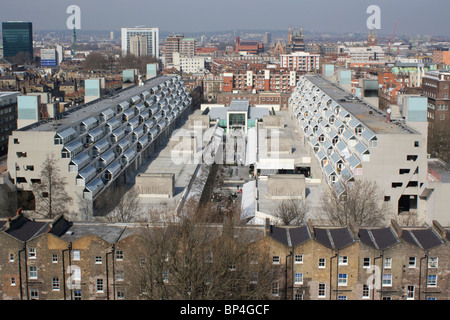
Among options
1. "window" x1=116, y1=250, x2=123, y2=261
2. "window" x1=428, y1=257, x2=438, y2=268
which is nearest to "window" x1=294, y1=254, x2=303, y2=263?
"window" x1=428, y1=257, x2=438, y2=268

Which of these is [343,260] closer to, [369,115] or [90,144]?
[90,144]

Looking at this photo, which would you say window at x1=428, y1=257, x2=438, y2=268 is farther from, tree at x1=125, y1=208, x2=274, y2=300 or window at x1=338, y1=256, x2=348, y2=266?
tree at x1=125, y1=208, x2=274, y2=300

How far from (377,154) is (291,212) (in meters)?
5.00

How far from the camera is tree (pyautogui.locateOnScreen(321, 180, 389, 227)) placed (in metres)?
22.2

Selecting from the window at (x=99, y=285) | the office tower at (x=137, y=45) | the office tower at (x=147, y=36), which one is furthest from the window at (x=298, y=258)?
the office tower at (x=147, y=36)

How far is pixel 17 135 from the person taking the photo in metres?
24.9

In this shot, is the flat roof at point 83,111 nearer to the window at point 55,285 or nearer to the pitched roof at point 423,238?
the window at point 55,285

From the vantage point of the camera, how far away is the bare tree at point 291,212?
2309 cm

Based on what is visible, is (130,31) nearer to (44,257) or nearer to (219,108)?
(219,108)

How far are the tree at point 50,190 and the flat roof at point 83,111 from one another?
1810 millimetres

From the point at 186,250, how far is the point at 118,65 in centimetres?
9513

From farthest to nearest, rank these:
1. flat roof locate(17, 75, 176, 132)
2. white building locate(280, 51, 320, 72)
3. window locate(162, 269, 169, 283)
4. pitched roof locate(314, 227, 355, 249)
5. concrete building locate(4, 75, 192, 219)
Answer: white building locate(280, 51, 320, 72)
flat roof locate(17, 75, 176, 132)
concrete building locate(4, 75, 192, 219)
pitched roof locate(314, 227, 355, 249)
window locate(162, 269, 169, 283)

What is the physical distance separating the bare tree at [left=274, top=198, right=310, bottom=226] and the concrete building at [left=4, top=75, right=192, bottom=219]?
829 centimetres
